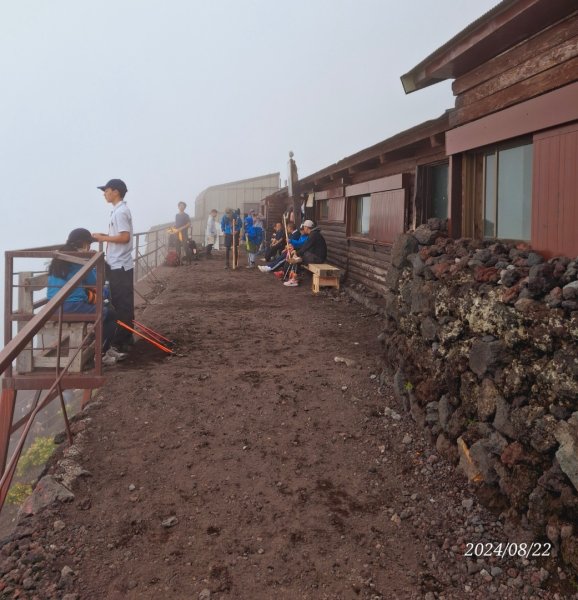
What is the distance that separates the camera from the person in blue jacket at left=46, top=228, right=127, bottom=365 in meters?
4.91

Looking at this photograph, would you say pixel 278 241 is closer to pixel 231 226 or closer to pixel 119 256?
pixel 231 226

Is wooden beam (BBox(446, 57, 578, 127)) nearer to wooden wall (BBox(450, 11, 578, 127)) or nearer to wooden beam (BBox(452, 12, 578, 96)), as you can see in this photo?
wooden wall (BBox(450, 11, 578, 127))

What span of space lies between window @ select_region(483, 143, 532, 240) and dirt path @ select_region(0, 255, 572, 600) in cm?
198

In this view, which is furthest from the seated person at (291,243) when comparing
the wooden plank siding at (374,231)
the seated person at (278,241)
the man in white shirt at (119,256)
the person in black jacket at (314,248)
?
the man in white shirt at (119,256)

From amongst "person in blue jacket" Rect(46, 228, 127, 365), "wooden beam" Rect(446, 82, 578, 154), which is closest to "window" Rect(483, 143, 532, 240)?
"wooden beam" Rect(446, 82, 578, 154)

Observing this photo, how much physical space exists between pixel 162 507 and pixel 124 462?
2.21 ft

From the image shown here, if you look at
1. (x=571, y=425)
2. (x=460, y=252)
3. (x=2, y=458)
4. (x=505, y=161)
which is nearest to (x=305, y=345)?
(x=460, y=252)

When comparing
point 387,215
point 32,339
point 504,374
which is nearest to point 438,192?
point 387,215

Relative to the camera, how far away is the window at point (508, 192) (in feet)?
14.0

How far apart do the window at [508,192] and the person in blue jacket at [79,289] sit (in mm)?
3916

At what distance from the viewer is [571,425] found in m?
2.51

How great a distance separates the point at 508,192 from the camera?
4.52 m

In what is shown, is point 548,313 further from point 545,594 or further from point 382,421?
point 382,421

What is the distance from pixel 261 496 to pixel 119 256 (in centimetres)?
360
